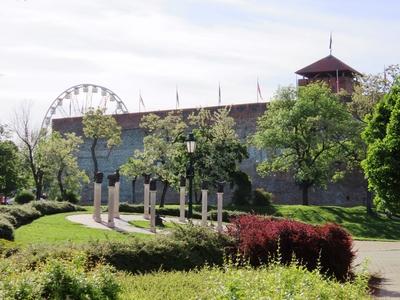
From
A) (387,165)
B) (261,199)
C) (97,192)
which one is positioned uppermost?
(387,165)

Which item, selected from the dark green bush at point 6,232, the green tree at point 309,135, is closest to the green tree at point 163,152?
the green tree at point 309,135

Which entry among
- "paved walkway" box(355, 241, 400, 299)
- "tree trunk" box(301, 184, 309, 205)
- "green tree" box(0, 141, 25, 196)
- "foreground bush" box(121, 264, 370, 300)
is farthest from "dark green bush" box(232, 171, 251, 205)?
"foreground bush" box(121, 264, 370, 300)

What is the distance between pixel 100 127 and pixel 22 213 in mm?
27711

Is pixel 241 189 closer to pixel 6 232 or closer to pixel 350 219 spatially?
pixel 350 219

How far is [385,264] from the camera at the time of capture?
17812mm

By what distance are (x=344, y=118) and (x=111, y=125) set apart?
17.9 metres

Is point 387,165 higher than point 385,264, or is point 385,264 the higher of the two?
point 387,165

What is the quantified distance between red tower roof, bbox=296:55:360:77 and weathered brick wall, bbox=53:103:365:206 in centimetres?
858

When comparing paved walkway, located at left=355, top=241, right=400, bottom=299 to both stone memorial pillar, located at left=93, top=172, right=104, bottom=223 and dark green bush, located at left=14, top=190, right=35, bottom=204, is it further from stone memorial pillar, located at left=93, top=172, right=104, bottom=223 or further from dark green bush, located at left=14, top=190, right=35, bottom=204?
dark green bush, located at left=14, top=190, right=35, bottom=204

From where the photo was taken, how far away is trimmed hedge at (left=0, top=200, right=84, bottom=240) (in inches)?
635

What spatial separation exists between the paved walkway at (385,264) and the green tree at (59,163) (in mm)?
26311

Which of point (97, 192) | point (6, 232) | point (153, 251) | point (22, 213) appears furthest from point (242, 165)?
point (153, 251)

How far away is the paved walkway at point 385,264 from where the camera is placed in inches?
494

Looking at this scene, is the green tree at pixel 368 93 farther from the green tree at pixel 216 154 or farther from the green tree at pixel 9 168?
the green tree at pixel 9 168
